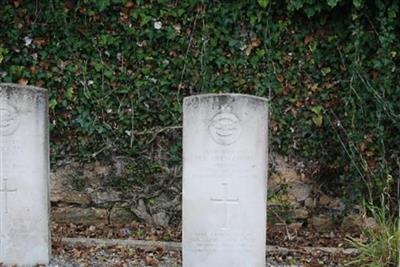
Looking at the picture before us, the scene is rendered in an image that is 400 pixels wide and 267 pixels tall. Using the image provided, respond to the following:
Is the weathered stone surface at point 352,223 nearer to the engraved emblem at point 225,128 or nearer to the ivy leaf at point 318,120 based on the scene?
the ivy leaf at point 318,120

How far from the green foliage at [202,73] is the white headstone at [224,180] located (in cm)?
150

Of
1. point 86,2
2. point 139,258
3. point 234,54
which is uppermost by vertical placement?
point 86,2

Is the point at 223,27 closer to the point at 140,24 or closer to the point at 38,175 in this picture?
the point at 140,24

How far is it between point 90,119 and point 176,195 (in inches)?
43.3

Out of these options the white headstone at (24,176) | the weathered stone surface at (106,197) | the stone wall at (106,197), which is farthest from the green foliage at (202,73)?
the white headstone at (24,176)

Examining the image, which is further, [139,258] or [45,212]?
[139,258]

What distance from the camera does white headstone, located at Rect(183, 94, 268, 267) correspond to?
4.75 meters

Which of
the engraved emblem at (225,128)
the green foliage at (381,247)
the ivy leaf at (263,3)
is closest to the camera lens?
the engraved emblem at (225,128)

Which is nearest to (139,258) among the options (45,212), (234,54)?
(45,212)

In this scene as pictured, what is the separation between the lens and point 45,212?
5090 mm

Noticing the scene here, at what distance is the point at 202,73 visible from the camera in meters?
6.25

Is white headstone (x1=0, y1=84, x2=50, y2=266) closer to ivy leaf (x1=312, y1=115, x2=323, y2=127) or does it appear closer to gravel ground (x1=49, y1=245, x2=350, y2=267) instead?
gravel ground (x1=49, y1=245, x2=350, y2=267)

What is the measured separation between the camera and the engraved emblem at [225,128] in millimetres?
4742

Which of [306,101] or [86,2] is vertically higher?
[86,2]
